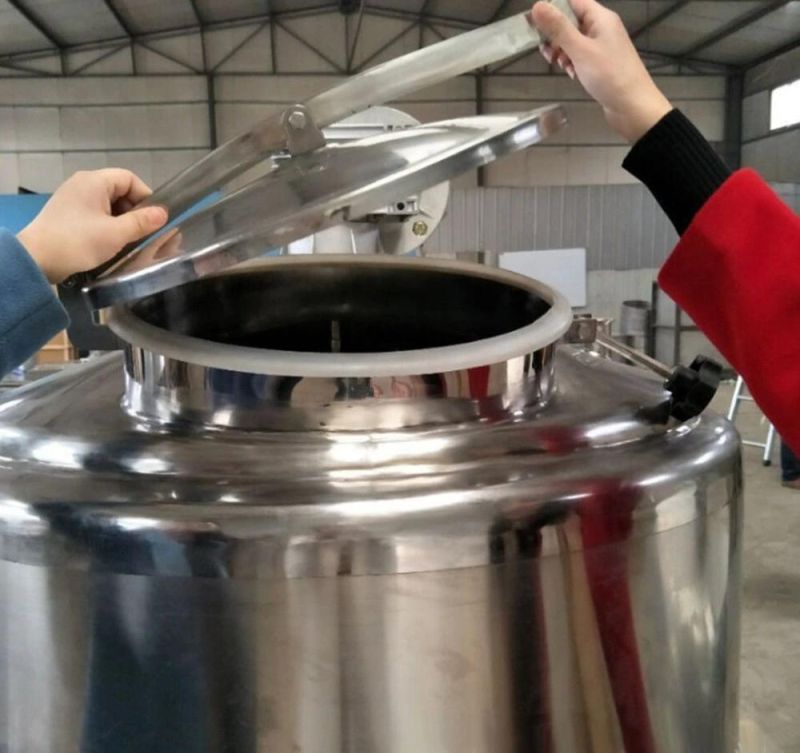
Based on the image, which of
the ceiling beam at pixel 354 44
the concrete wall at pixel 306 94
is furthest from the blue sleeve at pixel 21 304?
the ceiling beam at pixel 354 44

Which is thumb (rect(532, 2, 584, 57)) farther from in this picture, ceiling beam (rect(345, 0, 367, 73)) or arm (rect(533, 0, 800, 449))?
ceiling beam (rect(345, 0, 367, 73))

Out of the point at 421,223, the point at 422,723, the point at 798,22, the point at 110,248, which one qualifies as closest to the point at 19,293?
the point at 110,248

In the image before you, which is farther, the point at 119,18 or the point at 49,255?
the point at 119,18

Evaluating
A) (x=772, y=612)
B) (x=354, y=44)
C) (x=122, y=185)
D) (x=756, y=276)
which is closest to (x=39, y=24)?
(x=354, y=44)

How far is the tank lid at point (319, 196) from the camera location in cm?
38

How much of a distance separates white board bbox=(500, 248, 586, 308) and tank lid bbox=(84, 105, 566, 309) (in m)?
5.77

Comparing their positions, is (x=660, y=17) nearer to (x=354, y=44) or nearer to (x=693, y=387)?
(x=354, y=44)

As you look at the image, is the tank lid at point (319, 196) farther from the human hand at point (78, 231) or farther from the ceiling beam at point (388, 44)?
the ceiling beam at point (388, 44)

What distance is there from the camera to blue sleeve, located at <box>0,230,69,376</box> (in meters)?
0.44

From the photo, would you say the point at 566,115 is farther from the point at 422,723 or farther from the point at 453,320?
the point at 422,723

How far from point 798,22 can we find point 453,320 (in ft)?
19.1

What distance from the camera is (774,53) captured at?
19.5ft

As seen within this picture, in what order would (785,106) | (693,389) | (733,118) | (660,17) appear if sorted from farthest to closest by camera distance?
(733,118) → (785,106) → (660,17) → (693,389)

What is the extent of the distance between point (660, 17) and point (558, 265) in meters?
1.85
